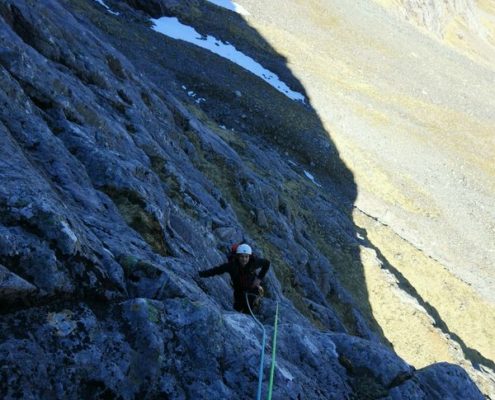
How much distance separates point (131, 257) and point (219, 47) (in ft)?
164

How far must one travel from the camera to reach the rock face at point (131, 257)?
5.99m

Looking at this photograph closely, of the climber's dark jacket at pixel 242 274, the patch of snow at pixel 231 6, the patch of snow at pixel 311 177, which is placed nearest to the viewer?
the climber's dark jacket at pixel 242 274

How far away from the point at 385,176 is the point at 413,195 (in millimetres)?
2760

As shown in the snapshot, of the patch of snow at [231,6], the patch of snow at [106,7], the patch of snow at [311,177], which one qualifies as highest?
the patch of snow at [231,6]

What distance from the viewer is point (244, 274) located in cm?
1033

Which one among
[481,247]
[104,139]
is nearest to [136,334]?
[104,139]

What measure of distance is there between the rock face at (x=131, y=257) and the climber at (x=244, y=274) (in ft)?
1.43

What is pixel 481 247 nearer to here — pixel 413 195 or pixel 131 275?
pixel 413 195

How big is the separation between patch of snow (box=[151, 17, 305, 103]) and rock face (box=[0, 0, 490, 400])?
29.5 m

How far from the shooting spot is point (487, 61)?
11812cm

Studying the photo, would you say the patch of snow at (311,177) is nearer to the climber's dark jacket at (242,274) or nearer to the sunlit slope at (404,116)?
the sunlit slope at (404,116)

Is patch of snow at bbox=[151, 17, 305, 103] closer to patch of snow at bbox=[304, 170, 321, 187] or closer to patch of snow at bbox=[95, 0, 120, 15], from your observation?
patch of snow at bbox=[95, 0, 120, 15]

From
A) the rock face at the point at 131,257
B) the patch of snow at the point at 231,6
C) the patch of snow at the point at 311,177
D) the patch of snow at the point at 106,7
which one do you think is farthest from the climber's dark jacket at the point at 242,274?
the patch of snow at the point at 231,6

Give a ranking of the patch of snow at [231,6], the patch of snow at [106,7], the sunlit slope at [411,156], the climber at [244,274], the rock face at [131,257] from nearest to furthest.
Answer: the rock face at [131,257] < the climber at [244,274] < the sunlit slope at [411,156] < the patch of snow at [106,7] < the patch of snow at [231,6]
